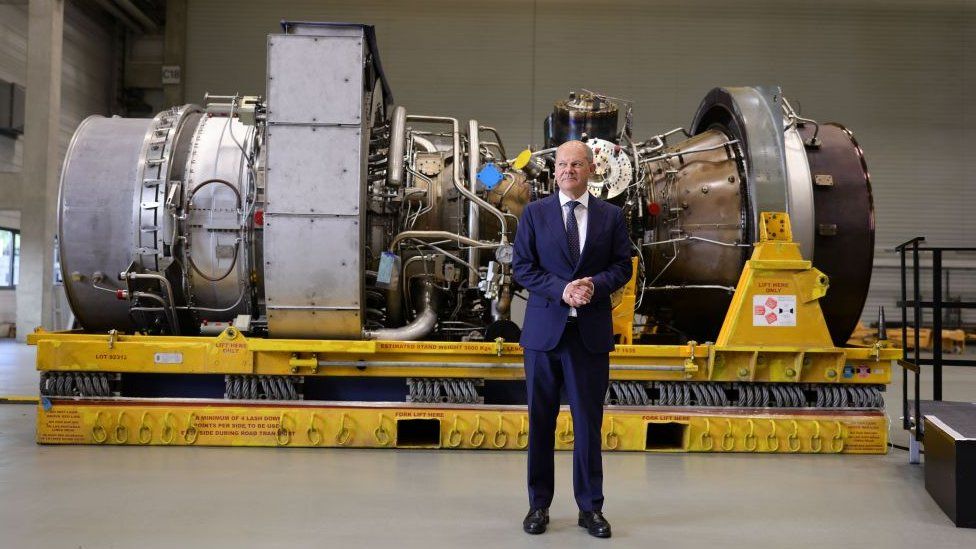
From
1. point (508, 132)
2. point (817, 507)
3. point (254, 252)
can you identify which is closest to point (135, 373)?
point (254, 252)

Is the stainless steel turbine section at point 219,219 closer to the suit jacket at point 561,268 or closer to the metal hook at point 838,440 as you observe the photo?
the suit jacket at point 561,268

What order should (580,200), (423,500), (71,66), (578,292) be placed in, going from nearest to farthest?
(578,292) → (580,200) → (423,500) → (71,66)

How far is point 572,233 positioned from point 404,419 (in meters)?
2.19

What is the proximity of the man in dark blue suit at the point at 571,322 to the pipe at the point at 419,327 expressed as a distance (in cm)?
190

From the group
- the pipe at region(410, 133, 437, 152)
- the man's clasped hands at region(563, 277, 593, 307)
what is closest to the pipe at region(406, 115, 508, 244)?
the pipe at region(410, 133, 437, 152)

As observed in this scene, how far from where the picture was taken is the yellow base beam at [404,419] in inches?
189

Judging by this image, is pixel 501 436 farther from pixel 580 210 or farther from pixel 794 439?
pixel 580 210

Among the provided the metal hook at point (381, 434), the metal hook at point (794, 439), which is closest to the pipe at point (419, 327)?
the metal hook at point (381, 434)

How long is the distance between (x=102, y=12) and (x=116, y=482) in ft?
46.5

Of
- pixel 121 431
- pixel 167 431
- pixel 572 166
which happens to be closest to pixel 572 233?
pixel 572 166

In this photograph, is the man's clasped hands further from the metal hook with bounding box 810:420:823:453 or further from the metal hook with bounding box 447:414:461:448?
the metal hook with bounding box 810:420:823:453

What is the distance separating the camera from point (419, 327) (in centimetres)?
511

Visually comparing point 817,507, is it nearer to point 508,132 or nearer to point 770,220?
point 770,220

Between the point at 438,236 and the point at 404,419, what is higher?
the point at 438,236
